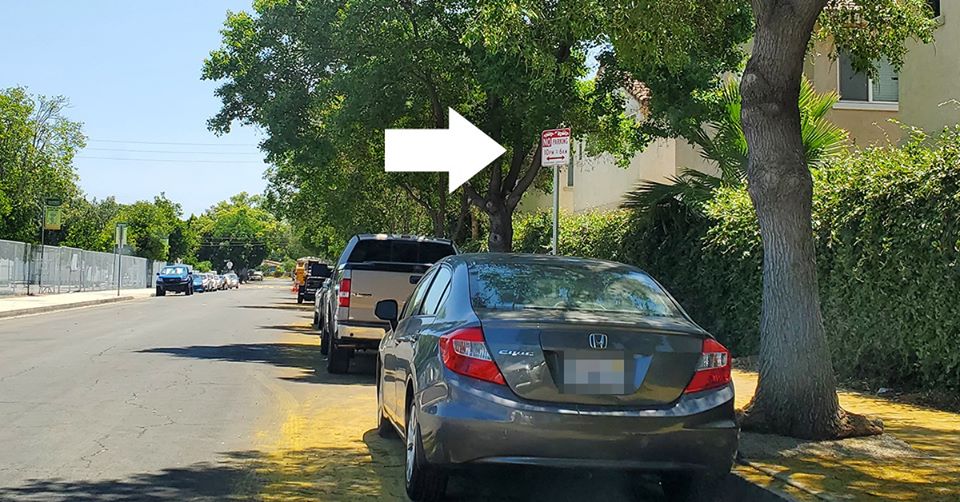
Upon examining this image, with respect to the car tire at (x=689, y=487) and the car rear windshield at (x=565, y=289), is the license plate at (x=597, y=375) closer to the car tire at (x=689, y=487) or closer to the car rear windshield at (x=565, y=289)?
the car rear windshield at (x=565, y=289)

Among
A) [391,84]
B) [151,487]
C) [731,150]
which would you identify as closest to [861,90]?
[731,150]

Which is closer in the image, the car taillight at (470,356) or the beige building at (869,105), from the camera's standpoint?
the car taillight at (470,356)

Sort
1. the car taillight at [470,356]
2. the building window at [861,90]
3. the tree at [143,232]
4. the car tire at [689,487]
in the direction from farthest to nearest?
the tree at [143,232], the building window at [861,90], the car tire at [689,487], the car taillight at [470,356]

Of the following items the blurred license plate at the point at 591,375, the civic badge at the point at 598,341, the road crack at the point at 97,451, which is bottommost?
the road crack at the point at 97,451

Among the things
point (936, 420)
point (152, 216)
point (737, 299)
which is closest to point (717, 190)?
point (737, 299)

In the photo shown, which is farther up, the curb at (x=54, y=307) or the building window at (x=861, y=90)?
the building window at (x=861, y=90)

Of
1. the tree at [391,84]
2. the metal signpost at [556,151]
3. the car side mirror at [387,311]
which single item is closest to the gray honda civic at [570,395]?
the car side mirror at [387,311]

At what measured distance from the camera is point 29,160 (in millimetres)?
61250

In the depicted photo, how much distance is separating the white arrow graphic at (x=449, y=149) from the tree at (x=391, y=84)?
0.44 metres

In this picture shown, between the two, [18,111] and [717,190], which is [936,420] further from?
[18,111]

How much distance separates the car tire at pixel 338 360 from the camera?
13353 mm

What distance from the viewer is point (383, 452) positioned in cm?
777

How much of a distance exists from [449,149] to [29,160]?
162ft

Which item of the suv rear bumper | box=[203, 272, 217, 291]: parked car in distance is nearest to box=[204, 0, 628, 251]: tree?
the suv rear bumper
